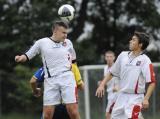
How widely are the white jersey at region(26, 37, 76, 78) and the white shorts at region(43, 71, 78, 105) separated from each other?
0.10 m

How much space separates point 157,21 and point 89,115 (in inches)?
278

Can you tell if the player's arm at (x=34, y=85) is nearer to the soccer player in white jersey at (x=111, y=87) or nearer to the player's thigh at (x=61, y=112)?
the player's thigh at (x=61, y=112)

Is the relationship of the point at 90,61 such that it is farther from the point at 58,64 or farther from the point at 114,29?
the point at 58,64

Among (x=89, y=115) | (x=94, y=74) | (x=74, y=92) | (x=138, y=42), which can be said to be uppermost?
(x=138, y=42)

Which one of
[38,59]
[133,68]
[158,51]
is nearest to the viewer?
[133,68]

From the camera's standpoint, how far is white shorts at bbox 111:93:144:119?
10.9 meters

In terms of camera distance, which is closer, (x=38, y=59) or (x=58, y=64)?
(x=58, y=64)

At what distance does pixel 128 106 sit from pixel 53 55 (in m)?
1.49

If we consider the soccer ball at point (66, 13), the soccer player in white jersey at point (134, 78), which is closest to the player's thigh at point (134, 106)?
the soccer player in white jersey at point (134, 78)

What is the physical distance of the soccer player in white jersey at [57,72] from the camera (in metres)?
11.0

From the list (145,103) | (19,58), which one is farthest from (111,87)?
(19,58)

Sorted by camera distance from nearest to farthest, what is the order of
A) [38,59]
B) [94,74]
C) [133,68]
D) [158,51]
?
[133,68]
[94,74]
[38,59]
[158,51]

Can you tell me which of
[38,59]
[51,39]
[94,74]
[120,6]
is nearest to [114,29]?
[120,6]

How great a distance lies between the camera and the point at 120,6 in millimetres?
28625
